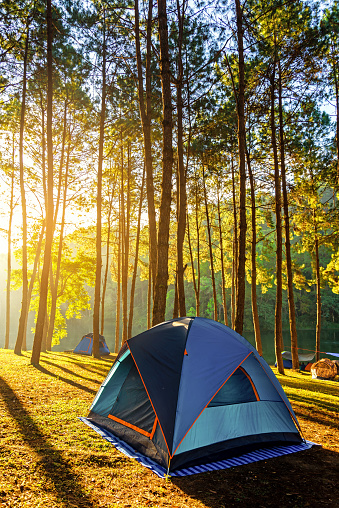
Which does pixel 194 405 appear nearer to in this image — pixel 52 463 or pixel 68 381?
pixel 52 463

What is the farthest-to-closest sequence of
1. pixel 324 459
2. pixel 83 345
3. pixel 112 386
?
pixel 83 345
pixel 112 386
pixel 324 459

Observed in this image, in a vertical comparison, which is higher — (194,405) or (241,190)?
(241,190)

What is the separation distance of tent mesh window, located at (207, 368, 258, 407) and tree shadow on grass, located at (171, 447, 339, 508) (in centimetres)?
79

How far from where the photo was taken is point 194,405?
166 inches

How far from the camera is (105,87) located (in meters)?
12.8

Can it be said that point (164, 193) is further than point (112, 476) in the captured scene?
Yes

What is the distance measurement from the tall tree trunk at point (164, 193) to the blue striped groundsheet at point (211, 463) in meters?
3.12

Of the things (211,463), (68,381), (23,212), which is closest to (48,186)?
(23,212)

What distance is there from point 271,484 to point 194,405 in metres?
1.16

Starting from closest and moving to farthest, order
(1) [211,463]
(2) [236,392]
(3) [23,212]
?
(1) [211,463]
(2) [236,392]
(3) [23,212]

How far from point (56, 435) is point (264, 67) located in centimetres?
1291

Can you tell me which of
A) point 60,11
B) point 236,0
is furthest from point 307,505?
point 60,11

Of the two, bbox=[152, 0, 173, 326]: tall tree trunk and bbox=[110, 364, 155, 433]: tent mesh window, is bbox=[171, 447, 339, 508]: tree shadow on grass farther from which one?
bbox=[152, 0, 173, 326]: tall tree trunk

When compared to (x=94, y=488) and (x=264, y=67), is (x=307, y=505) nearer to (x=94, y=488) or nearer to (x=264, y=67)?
(x=94, y=488)
